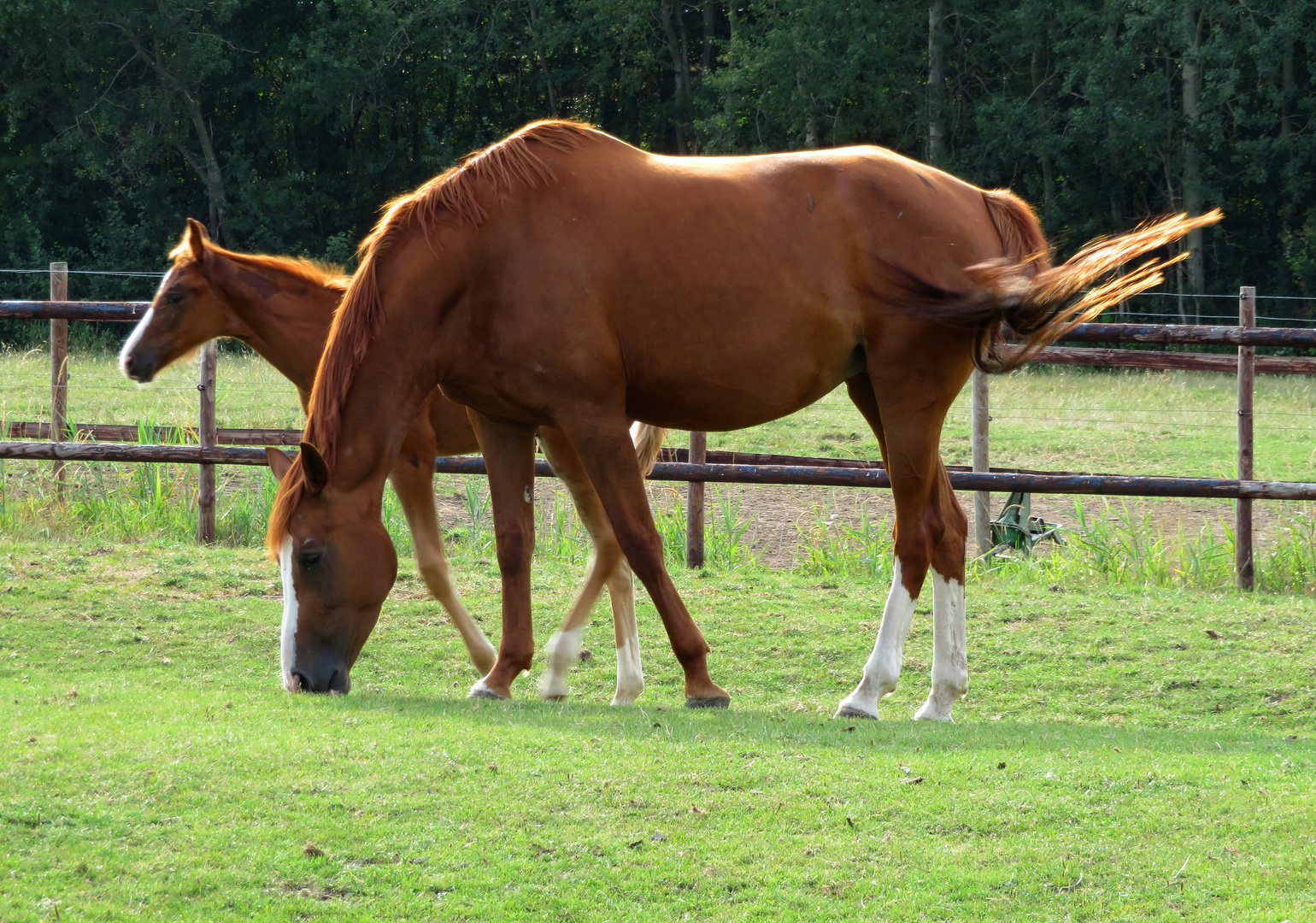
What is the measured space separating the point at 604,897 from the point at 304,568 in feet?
6.79

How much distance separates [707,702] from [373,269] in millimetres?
1971

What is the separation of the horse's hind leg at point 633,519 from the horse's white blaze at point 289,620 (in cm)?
106

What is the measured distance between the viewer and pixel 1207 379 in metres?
19.4

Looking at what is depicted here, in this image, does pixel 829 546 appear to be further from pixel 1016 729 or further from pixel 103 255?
pixel 103 255

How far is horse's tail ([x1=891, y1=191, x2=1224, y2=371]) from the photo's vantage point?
4480 mm

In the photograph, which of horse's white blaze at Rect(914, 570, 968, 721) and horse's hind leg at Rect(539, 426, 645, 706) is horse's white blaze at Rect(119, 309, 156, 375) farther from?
horse's white blaze at Rect(914, 570, 968, 721)

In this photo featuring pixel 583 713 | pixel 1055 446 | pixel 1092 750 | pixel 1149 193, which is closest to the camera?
pixel 1092 750

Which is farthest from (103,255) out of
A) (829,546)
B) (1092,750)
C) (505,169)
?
(1092,750)

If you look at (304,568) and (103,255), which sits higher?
(103,255)

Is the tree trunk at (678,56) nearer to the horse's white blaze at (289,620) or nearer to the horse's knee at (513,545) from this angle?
the horse's knee at (513,545)

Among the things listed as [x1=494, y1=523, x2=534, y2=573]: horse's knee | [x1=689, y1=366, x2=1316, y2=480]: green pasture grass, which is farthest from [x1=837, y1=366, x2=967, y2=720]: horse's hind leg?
A: [x1=689, y1=366, x2=1316, y2=480]: green pasture grass

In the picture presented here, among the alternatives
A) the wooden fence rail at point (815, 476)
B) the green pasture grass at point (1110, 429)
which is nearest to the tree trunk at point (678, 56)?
the green pasture grass at point (1110, 429)

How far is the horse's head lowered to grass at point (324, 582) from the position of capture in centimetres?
435

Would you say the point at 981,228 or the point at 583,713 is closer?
the point at 583,713
